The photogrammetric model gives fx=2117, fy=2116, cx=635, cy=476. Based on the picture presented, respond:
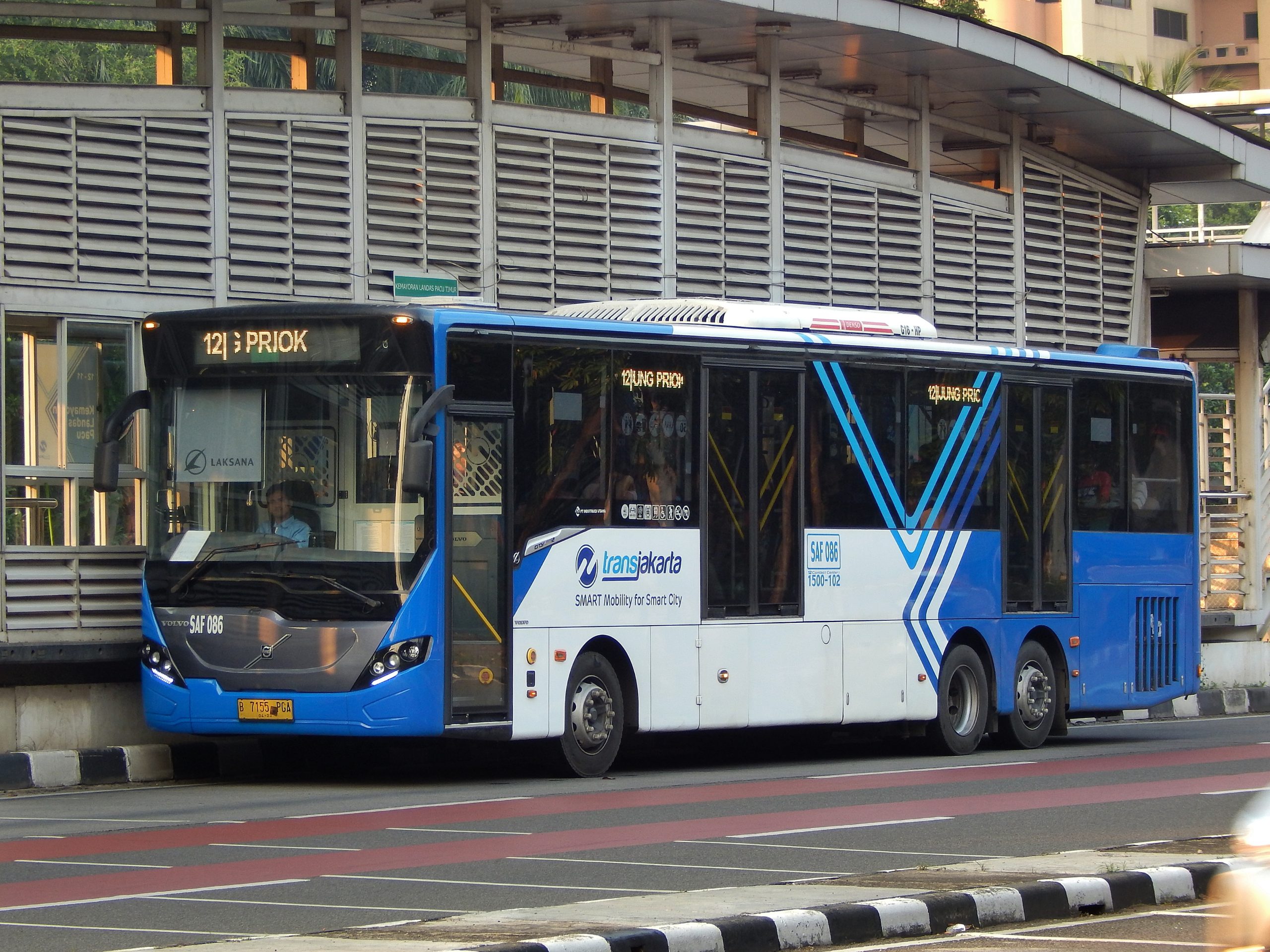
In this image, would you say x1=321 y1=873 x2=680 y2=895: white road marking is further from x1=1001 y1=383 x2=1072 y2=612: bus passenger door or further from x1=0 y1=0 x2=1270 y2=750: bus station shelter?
x1=1001 y1=383 x2=1072 y2=612: bus passenger door

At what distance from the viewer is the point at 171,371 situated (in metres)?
15.3

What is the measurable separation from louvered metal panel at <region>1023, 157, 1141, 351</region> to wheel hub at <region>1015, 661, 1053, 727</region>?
7.12m

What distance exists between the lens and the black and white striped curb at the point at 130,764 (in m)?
A: 15.4

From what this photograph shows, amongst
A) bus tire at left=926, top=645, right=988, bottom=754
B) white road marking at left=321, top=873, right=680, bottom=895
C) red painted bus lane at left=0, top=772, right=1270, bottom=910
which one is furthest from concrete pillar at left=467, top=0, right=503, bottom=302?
white road marking at left=321, top=873, right=680, bottom=895

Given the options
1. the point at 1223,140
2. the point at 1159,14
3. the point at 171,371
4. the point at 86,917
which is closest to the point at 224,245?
the point at 171,371

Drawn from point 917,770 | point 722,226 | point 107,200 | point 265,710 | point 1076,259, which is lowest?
point 917,770

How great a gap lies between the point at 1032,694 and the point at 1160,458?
283cm

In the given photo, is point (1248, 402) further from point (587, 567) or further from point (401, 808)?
point (401, 808)

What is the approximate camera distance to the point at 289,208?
60.1ft

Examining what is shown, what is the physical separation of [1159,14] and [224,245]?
3204 inches

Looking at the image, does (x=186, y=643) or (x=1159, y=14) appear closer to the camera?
(x=186, y=643)

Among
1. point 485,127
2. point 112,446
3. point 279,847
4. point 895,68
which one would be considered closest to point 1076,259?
point 895,68

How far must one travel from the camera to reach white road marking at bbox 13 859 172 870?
416 inches

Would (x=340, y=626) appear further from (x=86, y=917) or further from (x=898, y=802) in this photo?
(x=86, y=917)
